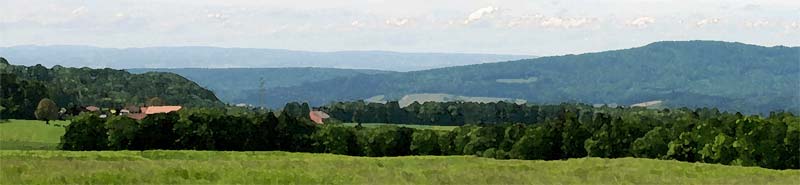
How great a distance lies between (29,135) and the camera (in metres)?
108

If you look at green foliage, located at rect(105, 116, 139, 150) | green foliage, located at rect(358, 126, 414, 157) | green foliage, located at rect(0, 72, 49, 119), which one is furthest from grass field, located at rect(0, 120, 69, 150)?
green foliage, located at rect(358, 126, 414, 157)

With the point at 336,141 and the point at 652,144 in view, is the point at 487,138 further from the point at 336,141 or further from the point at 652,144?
the point at 652,144

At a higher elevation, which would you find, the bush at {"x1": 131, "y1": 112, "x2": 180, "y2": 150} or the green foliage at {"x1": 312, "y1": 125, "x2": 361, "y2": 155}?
the bush at {"x1": 131, "y1": 112, "x2": 180, "y2": 150}

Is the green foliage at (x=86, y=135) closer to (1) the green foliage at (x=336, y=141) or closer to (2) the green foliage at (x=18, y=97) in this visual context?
(1) the green foliage at (x=336, y=141)

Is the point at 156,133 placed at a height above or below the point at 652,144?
above

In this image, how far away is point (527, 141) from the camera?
96.3 metres

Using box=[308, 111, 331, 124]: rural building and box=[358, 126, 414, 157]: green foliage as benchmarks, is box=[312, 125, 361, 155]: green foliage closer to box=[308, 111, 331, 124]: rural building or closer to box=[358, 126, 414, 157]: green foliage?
box=[358, 126, 414, 157]: green foliage

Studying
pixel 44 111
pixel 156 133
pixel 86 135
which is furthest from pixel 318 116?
pixel 156 133

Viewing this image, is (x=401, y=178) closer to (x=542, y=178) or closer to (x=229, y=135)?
(x=542, y=178)

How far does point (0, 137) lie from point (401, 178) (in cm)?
8506

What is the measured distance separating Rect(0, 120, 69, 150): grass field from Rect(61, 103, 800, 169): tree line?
13.1 ft

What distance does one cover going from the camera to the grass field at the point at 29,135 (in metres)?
95.5

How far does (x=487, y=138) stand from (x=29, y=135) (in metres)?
49.7

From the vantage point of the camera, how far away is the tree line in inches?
3243
